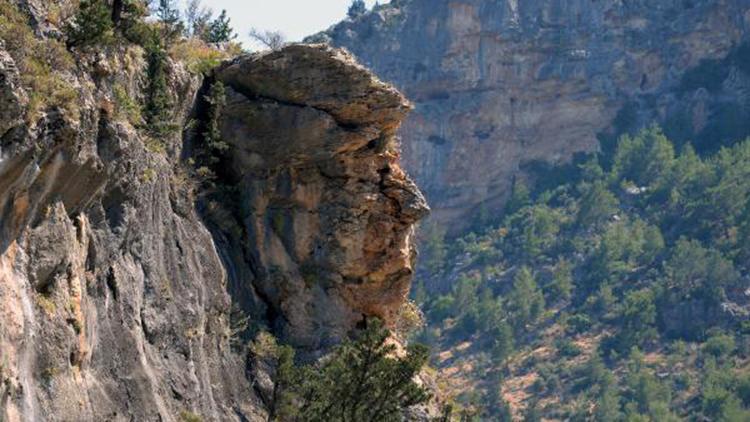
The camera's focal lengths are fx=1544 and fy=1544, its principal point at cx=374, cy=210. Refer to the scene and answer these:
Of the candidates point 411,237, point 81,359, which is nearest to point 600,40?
point 411,237

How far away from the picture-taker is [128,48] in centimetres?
2392

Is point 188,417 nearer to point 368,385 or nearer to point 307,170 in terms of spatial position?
point 368,385

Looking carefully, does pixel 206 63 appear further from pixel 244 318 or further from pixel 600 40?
pixel 600 40

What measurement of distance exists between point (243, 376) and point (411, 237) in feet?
18.7

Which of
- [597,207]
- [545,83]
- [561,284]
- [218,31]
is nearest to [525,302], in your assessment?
[561,284]

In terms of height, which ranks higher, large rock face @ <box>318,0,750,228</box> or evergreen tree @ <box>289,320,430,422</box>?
large rock face @ <box>318,0,750,228</box>

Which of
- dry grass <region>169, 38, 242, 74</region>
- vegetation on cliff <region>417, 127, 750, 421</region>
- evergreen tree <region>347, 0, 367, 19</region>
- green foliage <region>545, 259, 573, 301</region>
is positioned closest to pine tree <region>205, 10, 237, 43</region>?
dry grass <region>169, 38, 242, 74</region>

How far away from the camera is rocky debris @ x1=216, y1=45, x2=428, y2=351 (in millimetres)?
28016

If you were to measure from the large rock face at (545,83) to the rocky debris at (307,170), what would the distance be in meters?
119

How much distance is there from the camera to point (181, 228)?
2539cm

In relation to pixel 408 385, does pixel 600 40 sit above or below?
above

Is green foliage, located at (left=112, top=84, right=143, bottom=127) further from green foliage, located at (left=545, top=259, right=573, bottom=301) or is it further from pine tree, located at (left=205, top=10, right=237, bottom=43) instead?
green foliage, located at (left=545, top=259, right=573, bottom=301)

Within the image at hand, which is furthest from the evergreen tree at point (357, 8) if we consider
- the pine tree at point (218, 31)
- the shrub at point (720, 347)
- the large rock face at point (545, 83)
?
the pine tree at point (218, 31)

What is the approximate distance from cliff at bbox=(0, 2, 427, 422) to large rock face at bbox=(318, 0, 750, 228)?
119 metres
